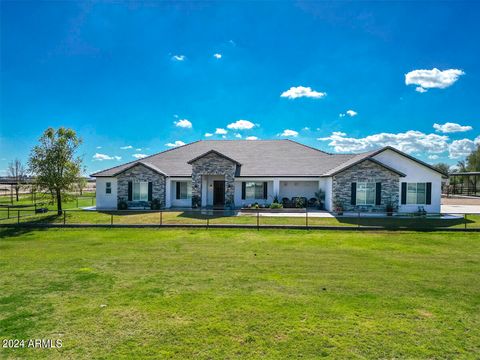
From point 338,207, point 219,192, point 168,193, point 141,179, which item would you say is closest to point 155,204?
point 168,193

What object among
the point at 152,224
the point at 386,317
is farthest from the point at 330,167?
the point at 386,317

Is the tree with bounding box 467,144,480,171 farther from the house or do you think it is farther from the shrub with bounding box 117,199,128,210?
the shrub with bounding box 117,199,128,210

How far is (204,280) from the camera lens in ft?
26.9

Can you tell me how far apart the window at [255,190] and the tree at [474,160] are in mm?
59622

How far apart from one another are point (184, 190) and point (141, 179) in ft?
12.1

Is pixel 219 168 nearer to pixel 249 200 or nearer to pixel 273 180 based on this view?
pixel 249 200

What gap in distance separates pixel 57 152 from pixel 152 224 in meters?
11.1

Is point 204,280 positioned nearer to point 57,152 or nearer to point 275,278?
point 275,278

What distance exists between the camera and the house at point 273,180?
22.7 m

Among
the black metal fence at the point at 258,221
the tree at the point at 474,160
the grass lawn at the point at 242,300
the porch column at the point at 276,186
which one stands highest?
the tree at the point at 474,160

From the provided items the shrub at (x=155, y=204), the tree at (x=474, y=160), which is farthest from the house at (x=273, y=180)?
the tree at (x=474, y=160)

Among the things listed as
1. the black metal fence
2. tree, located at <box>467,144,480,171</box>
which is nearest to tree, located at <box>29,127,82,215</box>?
the black metal fence

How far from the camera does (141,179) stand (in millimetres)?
25172

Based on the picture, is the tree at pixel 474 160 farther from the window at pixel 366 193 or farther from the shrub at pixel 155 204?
the shrub at pixel 155 204
